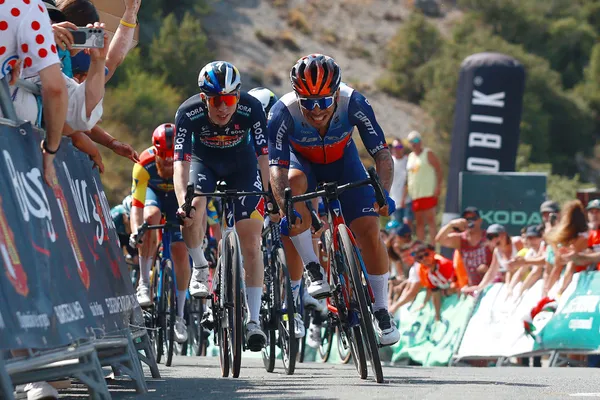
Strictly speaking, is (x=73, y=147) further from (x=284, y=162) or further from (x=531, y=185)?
(x=531, y=185)

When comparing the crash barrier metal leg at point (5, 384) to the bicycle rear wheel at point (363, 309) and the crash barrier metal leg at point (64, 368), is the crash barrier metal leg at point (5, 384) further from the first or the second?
the bicycle rear wheel at point (363, 309)

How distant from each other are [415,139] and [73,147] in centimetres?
1468

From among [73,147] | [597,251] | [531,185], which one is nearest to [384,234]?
[531,185]

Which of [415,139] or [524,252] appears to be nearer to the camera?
[524,252]

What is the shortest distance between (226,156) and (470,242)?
26.0ft

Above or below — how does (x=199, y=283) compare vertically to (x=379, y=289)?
below

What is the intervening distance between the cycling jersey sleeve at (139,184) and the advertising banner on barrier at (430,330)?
531cm

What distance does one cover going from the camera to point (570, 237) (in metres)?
14.1

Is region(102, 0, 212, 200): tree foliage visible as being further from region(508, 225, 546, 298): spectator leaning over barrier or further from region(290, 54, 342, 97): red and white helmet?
region(290, 54, 342, 97): red and white helmet

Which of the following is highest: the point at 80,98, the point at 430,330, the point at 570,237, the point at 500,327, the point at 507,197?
the point at 80,98

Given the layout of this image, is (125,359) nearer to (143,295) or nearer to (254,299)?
(254,299)

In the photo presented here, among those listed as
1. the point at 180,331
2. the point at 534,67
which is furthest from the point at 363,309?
the point at 534,67

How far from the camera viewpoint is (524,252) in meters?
16.2

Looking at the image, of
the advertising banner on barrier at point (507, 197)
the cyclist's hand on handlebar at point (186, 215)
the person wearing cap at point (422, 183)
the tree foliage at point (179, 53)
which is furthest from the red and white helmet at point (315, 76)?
the tree foliage at point (179, 53)
